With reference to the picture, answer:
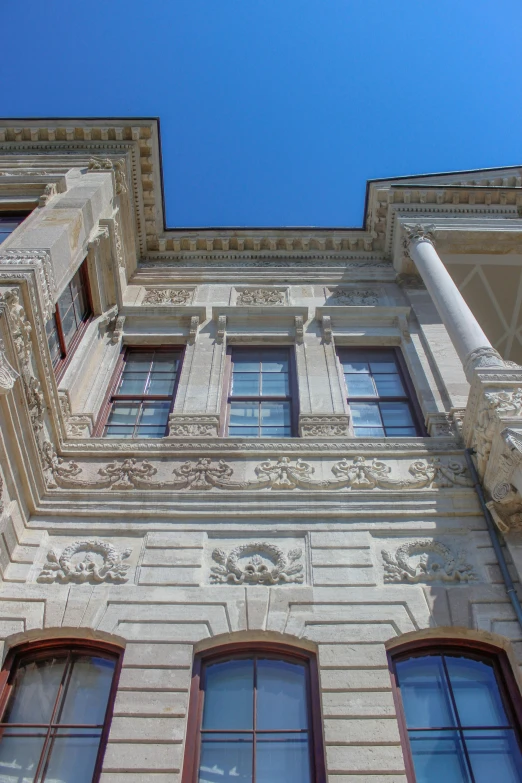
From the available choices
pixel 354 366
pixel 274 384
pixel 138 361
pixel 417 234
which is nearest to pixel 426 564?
pixel 274 384

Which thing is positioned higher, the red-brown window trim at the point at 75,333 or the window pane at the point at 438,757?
the red-brown window trim at the point at 75,333

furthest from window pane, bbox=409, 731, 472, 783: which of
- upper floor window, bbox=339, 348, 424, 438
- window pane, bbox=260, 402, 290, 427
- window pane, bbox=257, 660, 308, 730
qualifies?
window pane, bbox=260, 402, 290, 427

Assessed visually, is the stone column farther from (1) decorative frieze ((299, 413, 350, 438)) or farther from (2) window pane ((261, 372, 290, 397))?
(2) window pane ((261, 372, 290, 397))

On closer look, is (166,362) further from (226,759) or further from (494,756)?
(494,756)

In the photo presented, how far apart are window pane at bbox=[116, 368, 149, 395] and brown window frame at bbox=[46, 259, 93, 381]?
3.11ft

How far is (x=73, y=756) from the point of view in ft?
19.3

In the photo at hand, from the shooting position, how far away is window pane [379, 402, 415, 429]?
10281 millimetres

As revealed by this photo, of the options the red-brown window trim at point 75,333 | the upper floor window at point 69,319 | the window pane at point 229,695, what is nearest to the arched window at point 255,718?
the window pane at point 229,695

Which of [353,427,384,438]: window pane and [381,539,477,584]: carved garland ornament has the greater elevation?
[353,427,384,438]: window pane

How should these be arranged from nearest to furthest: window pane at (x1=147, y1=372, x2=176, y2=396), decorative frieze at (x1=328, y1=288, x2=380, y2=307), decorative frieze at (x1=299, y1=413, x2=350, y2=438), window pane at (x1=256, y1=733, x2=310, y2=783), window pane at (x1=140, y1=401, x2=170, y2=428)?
1. window pane at (x1=256, y1=733, x2=310, y2=783)
2. decorative frieze at (x1=299, y1=413, x2=350, y2=438)
3. window pane at (x1=140, y1=401, x2=170, y2=428)
4. window pane at (x1=147, y1=372, x2=176, y2=396)
5. decorative frieze at (x1=328, y1=288, x2=380, y2=307)

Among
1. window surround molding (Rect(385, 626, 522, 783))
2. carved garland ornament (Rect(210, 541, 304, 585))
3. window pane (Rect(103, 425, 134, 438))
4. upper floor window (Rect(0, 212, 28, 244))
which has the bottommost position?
window surround molding (Rect(385, 626, 522, 783))

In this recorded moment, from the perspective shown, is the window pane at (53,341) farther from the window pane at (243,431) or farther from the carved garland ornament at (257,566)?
the carved garland ornament at (257,566)

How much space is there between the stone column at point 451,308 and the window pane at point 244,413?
10.0ft

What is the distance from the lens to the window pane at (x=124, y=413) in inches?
414
